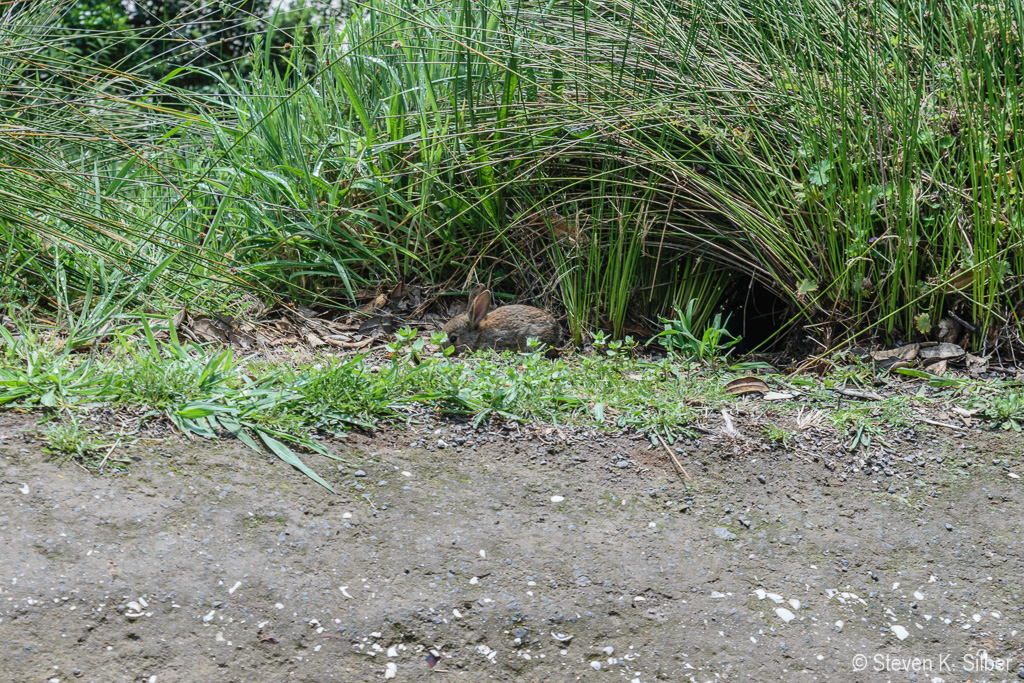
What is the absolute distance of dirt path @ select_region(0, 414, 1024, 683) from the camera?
2.16 meters

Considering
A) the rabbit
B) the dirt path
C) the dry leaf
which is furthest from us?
the rabbit

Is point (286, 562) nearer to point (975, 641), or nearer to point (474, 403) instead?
point (474, 403)

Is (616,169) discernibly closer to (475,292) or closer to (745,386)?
(475,292)

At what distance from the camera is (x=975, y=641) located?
2.29 metres

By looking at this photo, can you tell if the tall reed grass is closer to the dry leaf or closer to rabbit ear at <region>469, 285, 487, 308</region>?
rabbit ear at <region>469, 285, 487, 308</region>

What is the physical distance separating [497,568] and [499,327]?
1666mm

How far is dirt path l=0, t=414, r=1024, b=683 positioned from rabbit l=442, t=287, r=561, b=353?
1081mm

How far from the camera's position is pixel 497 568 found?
2.43 metres

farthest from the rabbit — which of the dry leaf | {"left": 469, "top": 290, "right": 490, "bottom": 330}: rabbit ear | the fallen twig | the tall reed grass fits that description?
the fallen twig

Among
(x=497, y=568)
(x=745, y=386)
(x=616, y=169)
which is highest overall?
(x=616, y=169)

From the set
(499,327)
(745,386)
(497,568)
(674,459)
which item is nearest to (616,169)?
(499,327)

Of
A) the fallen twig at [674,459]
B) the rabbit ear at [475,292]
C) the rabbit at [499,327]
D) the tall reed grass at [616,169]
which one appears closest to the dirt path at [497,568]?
the fallen twig at [674,459]

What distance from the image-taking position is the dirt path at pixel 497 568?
216cm

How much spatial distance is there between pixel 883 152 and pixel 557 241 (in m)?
1.50
